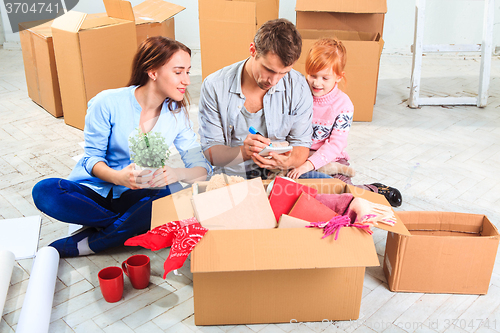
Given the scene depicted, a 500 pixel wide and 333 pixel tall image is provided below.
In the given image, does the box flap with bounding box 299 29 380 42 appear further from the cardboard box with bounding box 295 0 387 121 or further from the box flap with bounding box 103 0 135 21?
the box flap with bounding box 103 0 135 21

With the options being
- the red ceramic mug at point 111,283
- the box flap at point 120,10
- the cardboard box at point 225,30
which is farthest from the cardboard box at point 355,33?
the red ceramic mug at point 111,283

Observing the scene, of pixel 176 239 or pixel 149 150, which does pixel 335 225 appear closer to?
pixel 176 239

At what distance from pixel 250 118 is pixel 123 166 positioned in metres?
0.64

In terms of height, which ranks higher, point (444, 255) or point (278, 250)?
point (278, 250)

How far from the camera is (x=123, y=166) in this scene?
82.8 inches

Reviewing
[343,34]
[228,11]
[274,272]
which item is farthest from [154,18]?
A: [274,272]

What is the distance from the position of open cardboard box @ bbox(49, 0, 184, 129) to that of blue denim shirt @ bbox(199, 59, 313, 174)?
147 centimetres

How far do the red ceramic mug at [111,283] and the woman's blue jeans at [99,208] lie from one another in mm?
262

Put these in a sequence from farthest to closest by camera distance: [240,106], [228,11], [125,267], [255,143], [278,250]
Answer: [228,11], [240,106], [255,143], [125,267], [278,250]

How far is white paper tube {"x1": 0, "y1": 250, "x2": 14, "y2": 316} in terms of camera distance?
173 cm

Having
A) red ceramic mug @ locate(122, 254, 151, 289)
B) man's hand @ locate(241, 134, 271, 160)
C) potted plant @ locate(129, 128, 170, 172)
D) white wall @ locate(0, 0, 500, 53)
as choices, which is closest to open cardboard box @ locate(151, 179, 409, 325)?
potted plant @ locate(129, 128, 170, 172)

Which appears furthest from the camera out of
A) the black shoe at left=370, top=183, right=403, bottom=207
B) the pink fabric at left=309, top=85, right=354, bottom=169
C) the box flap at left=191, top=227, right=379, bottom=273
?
the black shoe at left=370, top=183, right=403, bottom=207

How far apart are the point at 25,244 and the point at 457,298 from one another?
195cm

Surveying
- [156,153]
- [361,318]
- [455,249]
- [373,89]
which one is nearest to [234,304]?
[361,318]
